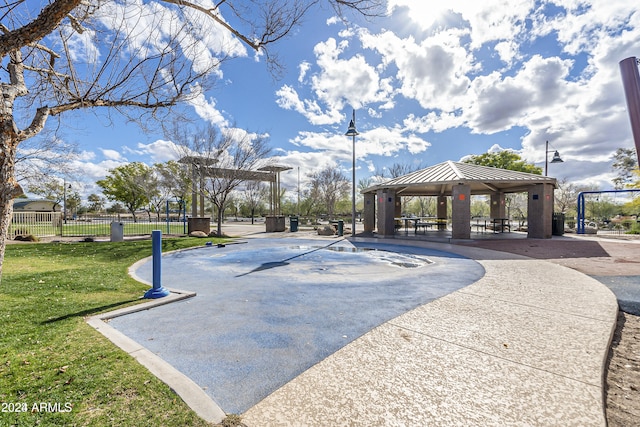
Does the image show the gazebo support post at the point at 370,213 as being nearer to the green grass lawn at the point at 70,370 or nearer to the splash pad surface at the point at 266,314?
the splash pad surface at the point at 266,314

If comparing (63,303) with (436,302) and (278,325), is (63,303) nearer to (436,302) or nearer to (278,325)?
(278,325)

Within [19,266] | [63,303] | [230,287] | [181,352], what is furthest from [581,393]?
[19,266]

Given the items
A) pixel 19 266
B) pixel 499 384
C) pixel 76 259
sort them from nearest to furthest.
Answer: pixel 499 384, pixel 19 266, pixel 76 259

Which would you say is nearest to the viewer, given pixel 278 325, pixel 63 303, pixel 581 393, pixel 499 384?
pixel 581 393

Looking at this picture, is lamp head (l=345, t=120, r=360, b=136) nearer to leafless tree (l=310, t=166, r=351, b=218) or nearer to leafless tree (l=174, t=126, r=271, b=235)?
leafless tree (l=174, t=126, r=271, b=235)

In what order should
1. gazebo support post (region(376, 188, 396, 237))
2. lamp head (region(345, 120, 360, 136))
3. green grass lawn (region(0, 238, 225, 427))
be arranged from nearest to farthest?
green grass lawn (region(0, 238, 225, 427)) → lamp head (region(345, 120, 360, 136)) → gazebo support post (region(376, 188, 396, 237))

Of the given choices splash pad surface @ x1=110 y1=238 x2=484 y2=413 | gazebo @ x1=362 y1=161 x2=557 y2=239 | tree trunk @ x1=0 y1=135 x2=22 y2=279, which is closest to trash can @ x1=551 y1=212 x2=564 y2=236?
gazebo @ x1=362 y1=161 x2=557 y2=239

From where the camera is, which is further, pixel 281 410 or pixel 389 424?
pixel 281 410

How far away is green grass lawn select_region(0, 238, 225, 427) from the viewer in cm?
210

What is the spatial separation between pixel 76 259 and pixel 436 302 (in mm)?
11759

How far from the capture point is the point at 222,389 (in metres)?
2.57

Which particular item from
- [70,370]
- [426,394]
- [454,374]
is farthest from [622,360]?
[70,370]

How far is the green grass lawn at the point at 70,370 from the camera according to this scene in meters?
2.10

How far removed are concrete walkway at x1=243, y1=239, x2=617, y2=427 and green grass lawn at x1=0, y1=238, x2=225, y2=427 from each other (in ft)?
2.87
